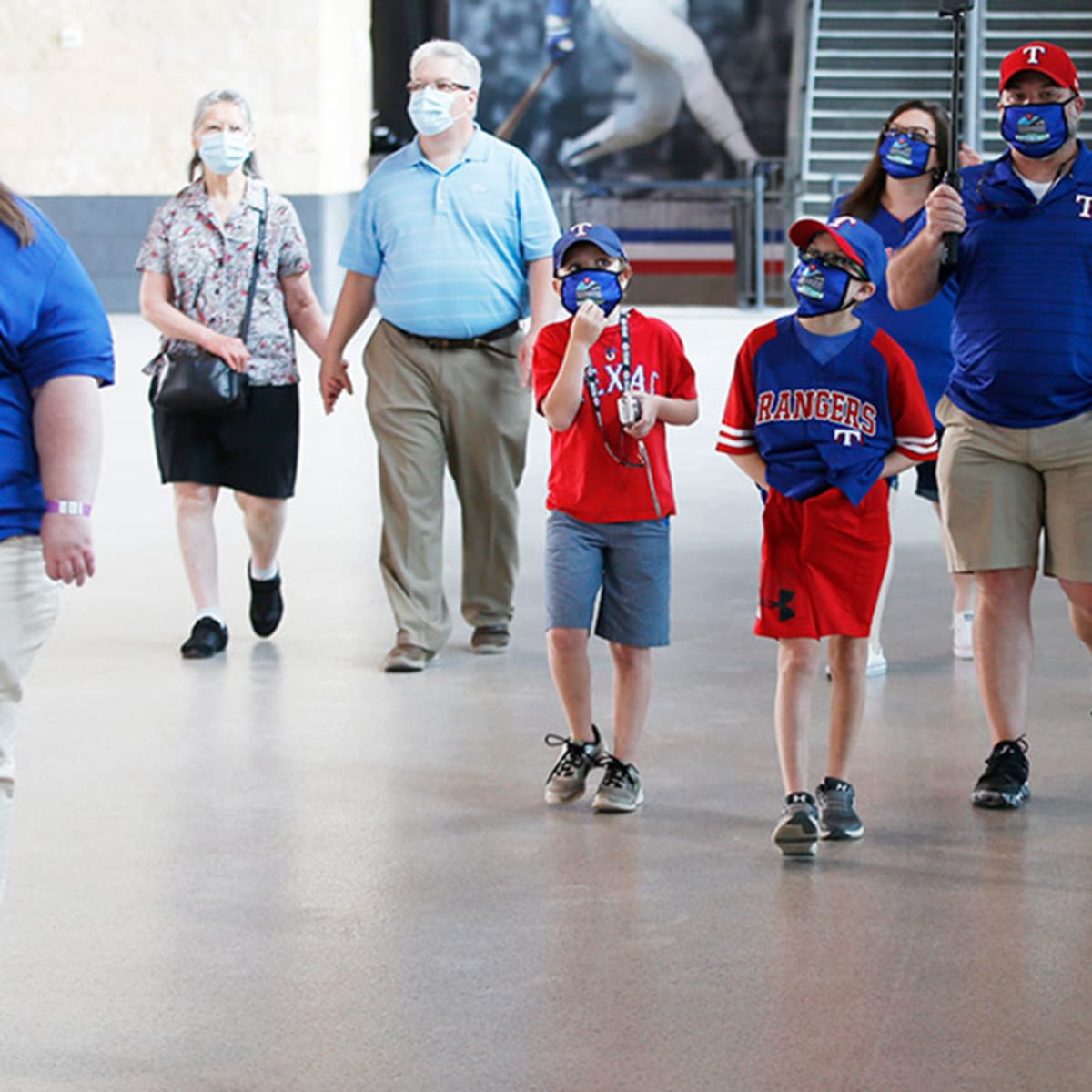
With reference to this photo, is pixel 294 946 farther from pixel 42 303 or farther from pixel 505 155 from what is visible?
pixel 505 155

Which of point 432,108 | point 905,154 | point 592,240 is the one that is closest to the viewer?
point 592,240

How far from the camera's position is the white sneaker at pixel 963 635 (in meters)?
6.33

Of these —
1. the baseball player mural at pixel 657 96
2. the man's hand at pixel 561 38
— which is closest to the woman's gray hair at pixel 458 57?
the baseball player mural at pixel 657 96

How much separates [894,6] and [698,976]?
1762cm

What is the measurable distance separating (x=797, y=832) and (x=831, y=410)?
89cm

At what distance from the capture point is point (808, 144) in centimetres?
1877

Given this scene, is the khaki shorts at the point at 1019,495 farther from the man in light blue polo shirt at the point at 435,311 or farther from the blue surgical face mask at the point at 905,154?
the man in light blue polo shirt at the point at 435,311

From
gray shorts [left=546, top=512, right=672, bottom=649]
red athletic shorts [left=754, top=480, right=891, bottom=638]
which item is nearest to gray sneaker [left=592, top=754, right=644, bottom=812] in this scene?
gray shorts [left=546, top=512, right=672, bottom=649]

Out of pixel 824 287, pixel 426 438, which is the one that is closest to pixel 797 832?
pixel 824 287

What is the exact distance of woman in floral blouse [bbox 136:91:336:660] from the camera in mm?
6277

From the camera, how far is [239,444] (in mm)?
6426

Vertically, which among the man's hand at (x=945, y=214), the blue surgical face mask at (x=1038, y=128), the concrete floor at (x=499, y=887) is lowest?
the concrete floor at (x=499, y=887)

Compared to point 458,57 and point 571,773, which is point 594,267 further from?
point 458,57

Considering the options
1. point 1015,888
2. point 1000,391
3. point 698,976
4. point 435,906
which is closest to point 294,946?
point 435,906
